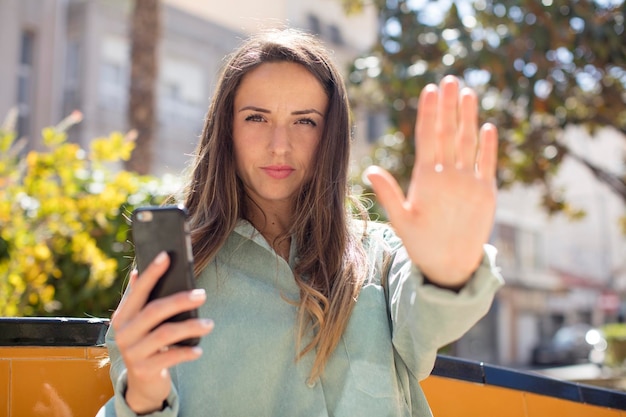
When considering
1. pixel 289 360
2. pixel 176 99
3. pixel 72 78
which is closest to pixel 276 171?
pixel 289 360

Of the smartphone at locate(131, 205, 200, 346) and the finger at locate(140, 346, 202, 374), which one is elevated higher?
the smartphone at locate(131, 205, 200, 346)

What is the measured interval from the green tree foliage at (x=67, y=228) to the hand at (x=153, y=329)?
9.46ft

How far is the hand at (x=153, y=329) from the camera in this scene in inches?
50.4

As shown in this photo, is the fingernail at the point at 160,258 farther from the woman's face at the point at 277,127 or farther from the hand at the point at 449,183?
the woman's face at the point at 277,127

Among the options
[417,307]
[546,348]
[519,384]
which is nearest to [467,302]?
[417,307]

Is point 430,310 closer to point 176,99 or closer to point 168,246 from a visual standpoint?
point 168,246

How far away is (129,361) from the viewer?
1327mm

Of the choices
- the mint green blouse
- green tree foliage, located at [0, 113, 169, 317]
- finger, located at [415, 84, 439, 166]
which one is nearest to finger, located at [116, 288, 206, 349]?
the mint green blouse

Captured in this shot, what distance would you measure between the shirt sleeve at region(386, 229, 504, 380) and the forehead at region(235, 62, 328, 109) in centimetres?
53

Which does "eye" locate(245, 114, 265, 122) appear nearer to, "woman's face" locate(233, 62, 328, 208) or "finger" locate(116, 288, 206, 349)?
"woman's face" locate(233, 62, 328, 208)

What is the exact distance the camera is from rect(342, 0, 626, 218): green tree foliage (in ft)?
21.6

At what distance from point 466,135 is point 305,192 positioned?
2.61 feet

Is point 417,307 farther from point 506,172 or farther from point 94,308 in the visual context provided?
point 506,172

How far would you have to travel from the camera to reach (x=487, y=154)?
131 cm
